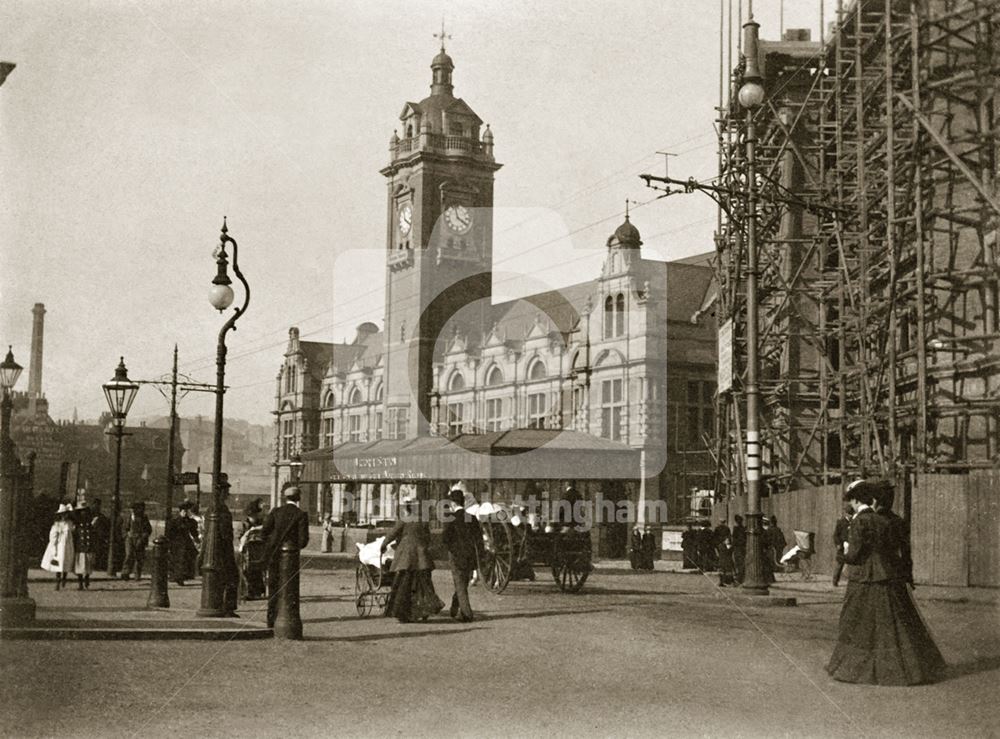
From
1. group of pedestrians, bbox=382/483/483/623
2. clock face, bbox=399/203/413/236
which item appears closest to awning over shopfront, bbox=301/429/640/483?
group of pedestrians, bbox=382/483/483/623

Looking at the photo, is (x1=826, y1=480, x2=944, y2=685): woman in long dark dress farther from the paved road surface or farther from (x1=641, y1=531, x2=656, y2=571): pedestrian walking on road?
(x1=641, y1=531, x2=656, y2=571): pedestrian walking on road

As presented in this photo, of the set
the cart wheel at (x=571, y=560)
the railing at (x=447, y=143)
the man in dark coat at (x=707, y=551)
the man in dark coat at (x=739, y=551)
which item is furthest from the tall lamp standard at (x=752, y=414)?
the railing at (x=447, y=143)

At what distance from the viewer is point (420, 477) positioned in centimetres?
3619

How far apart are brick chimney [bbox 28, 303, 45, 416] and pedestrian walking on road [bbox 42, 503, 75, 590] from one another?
37.5 ft

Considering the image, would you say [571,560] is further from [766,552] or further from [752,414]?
[752,414]

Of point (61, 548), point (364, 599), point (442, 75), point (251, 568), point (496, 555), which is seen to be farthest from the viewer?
point (442, 75)

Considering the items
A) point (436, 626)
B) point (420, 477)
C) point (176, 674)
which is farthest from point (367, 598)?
point (420, 477)

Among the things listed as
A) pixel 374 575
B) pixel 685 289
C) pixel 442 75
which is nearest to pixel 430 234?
pixel 442 75

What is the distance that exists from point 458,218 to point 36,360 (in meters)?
39.5

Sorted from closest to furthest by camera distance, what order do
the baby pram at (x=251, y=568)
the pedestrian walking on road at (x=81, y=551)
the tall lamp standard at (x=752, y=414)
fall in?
the baby pram at (x=251, y=568) → the tall lamp standard at (x=752, y=414) → the pedestrian walking on road at (x=81, y=551)

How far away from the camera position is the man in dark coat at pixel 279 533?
1342cm

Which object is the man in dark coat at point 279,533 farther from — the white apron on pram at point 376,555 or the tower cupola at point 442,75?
the tower cupola at point 442,75

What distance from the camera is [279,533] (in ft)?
44.3

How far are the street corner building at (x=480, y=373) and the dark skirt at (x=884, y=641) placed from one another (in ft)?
61.0
